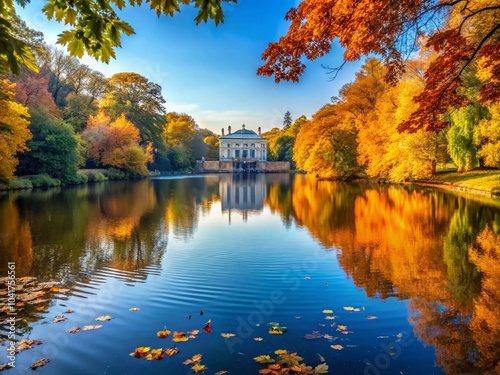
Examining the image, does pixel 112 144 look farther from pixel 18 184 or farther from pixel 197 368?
pixel 197 368

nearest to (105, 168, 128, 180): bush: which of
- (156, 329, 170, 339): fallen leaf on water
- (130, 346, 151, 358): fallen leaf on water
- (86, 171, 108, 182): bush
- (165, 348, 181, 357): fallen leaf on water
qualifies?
(86, 171, 108, 182): bush

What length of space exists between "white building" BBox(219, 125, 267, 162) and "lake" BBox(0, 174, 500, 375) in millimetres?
75833

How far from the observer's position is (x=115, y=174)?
141 feet

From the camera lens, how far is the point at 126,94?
52125mm

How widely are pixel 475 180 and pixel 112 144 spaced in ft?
113

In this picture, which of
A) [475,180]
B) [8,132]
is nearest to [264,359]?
[8,132]

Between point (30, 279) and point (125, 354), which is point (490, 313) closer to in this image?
point (125, 354)

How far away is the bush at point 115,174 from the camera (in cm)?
4231

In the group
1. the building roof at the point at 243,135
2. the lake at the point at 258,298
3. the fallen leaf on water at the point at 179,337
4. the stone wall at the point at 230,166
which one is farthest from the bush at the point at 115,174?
the building roof at the point at 243,135

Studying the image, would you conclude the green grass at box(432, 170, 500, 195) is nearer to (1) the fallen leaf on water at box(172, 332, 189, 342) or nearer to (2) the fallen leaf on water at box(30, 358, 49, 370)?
(1) the fallen leaf on water at box(172, 332, 189, 342)

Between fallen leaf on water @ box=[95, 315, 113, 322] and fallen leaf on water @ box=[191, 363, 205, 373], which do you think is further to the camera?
fallen leaf on water @ box=[95, 315, 113, 322]

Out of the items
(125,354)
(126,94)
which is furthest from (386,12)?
(126,94)

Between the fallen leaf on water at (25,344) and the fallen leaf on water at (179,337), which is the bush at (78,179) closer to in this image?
the fallen leaf on water at (25,344)

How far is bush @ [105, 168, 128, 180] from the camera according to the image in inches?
1666
